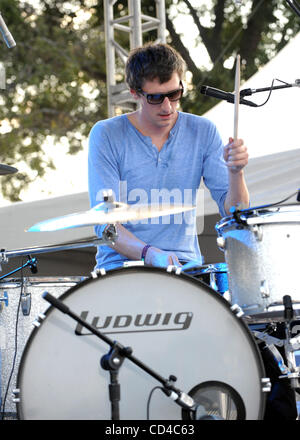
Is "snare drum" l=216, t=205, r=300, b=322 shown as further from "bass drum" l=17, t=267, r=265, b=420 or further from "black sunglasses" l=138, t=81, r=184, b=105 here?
"black sunglasses" l=138, t=81, r=184, b=105

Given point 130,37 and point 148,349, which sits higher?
point 130,37

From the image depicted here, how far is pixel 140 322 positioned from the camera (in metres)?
2.05

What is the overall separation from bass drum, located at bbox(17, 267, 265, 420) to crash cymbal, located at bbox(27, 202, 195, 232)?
0.48 ft

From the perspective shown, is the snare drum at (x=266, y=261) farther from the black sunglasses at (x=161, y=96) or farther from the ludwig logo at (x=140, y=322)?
the black sunglasses at (x=161, y=96)

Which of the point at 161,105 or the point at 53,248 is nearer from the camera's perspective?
the point at 53,248

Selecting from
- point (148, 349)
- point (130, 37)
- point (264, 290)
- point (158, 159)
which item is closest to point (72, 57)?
point (130, 37)

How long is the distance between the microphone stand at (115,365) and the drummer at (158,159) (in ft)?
2.24

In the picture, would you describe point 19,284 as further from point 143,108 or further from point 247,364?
point 247,364

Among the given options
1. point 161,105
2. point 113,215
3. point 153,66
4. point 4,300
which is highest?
point 153,66

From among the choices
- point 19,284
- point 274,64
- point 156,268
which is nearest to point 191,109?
point 274,64

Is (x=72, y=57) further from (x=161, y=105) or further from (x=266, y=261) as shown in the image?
(x=266, y=261)

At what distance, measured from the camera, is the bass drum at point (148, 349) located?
2002mm

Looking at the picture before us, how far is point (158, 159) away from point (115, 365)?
1.10 meters

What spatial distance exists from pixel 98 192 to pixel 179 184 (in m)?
0.32
